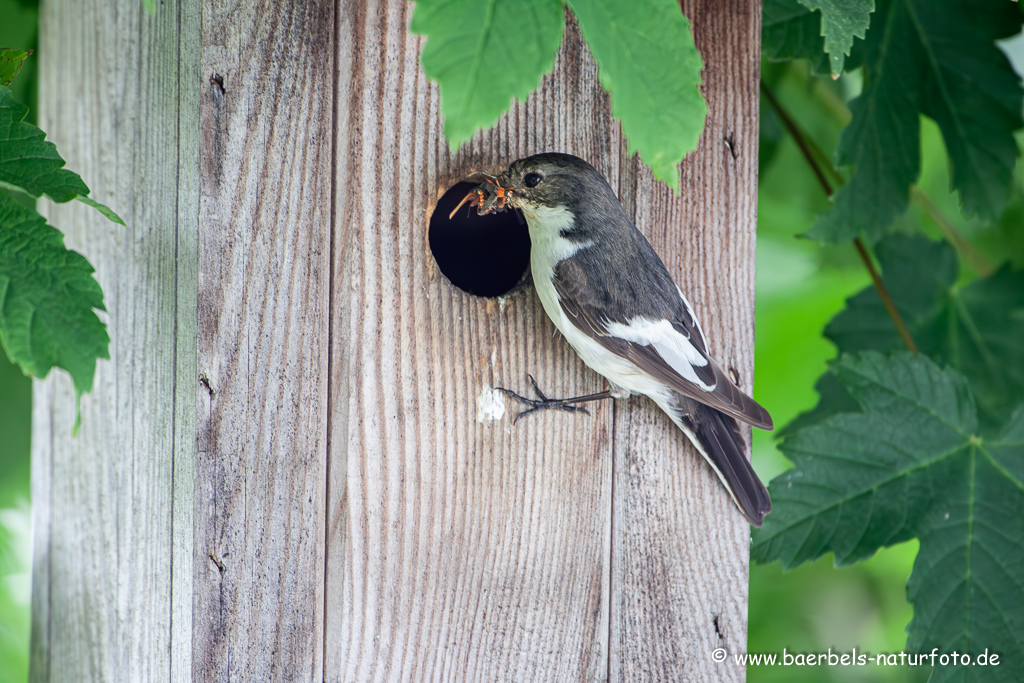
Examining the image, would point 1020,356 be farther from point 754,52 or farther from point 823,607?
point 754,52

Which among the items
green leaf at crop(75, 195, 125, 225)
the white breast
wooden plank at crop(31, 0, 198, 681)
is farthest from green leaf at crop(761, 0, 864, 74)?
green leaf at crop(75, 195, 125, 225)

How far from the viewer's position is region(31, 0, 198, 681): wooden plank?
155 cm

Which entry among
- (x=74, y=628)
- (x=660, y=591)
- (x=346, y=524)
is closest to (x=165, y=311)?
(x=346, y=524)

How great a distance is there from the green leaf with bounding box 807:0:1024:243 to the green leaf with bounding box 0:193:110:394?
1475 millimetres

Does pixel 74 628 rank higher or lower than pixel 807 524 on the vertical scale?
lower

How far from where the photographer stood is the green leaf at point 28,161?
47.4 inches

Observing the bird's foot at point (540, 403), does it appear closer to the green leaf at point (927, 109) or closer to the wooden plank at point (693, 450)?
the wooden plank at point (693, 450)

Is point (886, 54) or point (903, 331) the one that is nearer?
point (886, 54)

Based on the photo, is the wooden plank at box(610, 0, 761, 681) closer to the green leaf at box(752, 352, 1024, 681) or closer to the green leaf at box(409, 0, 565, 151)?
the green leaf at box(752, 352, 1024, 681)

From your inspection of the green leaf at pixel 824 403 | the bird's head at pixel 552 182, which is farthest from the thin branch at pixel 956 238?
the bird's head at pixel 552 182

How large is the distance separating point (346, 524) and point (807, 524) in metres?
0.95

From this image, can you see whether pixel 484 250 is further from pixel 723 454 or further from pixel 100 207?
pixel 100 207

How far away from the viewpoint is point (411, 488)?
4.95ft

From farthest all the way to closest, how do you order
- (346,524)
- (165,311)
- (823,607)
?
(823,607) < (165,311) < (346,524)
